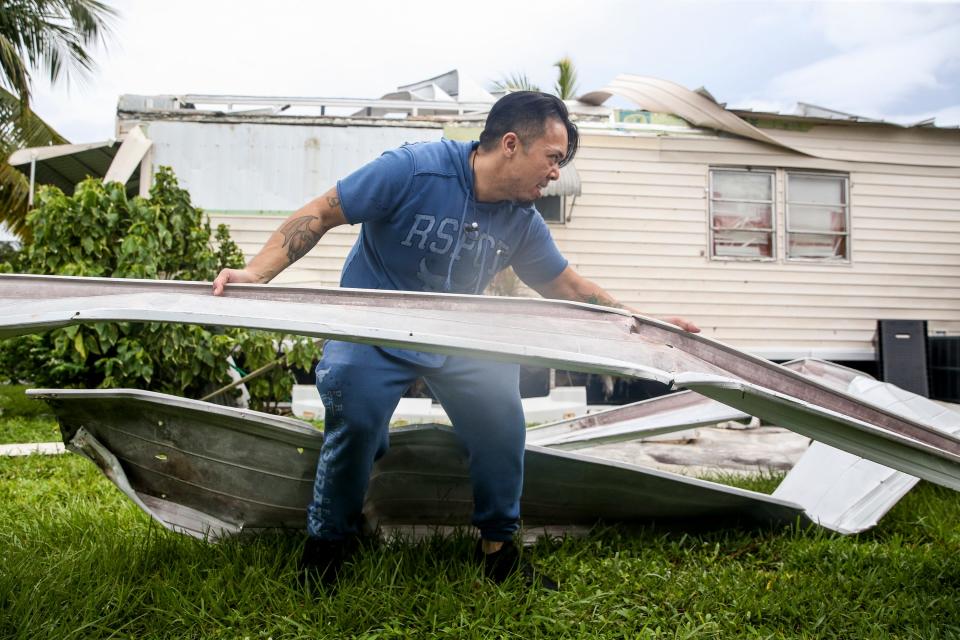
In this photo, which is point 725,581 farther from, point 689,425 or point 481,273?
point 481,273

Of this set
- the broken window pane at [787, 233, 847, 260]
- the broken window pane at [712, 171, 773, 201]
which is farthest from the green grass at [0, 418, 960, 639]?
the broken window pane at [787, 233, 847, 260]

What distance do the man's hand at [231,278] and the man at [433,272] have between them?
13 cm

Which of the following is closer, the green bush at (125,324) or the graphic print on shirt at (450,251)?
the graphic print on shirt at (450,251)

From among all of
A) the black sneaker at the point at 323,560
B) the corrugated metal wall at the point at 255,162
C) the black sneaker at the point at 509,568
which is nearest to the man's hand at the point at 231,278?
the black sneaker at the point at 323,560

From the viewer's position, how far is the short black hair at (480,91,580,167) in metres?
2.30

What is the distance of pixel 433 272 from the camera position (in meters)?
2.37

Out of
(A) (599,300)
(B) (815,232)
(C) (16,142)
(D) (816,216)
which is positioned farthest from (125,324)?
(C) (16,142)

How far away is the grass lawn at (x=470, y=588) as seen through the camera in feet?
6.39

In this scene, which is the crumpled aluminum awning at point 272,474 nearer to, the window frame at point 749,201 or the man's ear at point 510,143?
the man's ear at point 510,143

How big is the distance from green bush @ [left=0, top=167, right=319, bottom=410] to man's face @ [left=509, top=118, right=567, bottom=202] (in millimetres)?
3951

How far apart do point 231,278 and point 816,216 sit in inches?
381

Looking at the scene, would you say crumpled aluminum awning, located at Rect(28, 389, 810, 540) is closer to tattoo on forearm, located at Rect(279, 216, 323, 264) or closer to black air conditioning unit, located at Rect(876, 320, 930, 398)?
tattoo on forearm, located at Rect(279, 216, 323, 264)

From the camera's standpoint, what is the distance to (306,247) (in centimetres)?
213

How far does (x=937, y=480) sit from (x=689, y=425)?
1.48 meters
